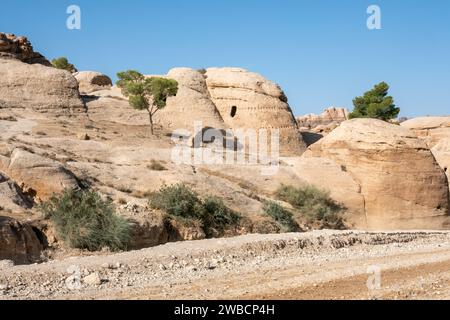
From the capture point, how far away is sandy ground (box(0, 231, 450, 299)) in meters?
8.11

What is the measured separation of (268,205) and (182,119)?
1646 cm

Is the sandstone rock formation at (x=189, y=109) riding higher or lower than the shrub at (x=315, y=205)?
higher

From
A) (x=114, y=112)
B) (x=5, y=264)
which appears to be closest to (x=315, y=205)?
(x=5, y=264)

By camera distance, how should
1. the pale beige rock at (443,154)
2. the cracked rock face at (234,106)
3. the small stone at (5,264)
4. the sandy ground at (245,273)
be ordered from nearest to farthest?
1. the sandy ground at (245,273)
2. the small stone at (5,264)
3. the pale beige rock at (443,154)
4. the cracked rock face at (234,106)

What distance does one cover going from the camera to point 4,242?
37.2ft

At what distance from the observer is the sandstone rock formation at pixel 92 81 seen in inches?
1547

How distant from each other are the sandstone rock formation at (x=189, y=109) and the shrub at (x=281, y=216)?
50.1 ft

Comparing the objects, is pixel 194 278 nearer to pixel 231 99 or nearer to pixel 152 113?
pixel 152 113

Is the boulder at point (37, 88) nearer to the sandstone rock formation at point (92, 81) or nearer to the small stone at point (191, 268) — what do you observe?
the sandstone rock formation at point (92, 81)

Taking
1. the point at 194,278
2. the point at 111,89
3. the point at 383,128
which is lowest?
the point at 194,278

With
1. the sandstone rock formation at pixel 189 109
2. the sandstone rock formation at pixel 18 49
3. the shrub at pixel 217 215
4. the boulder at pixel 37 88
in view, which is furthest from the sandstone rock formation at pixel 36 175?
the sandstone rock formation at pixel 18 49

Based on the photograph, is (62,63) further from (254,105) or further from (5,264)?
(5,264)

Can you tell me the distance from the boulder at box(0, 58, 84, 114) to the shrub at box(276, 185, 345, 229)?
49.5 feet
